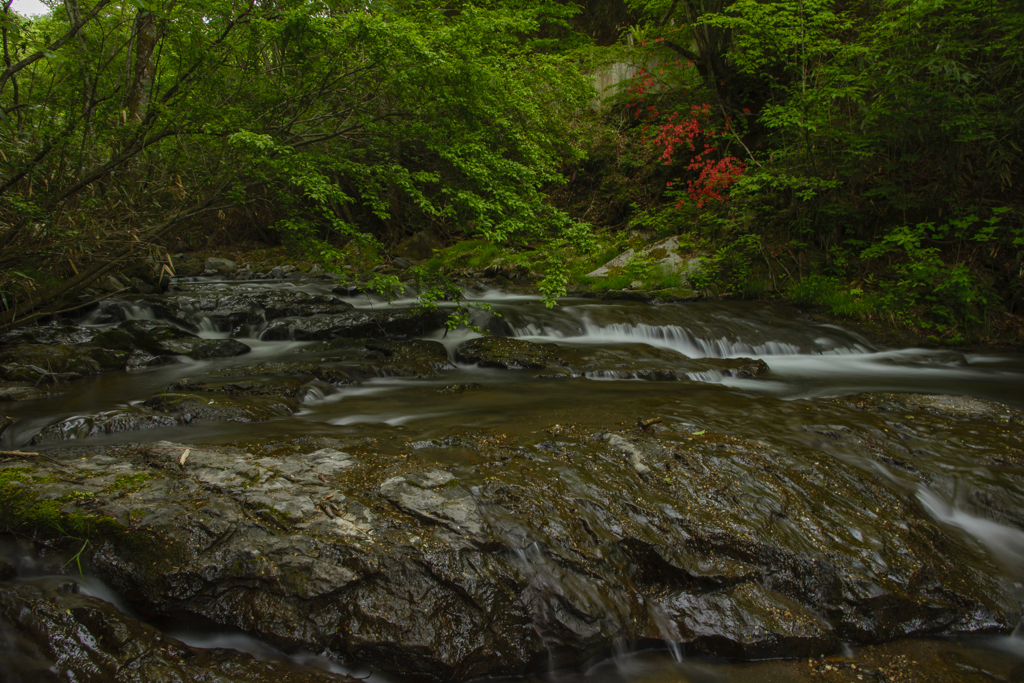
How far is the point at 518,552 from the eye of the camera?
A: 2.65m

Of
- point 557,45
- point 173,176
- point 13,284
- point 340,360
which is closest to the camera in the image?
point 173,176

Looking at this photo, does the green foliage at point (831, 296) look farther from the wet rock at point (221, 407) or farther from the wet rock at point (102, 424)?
the wet rock at point (102, 424)

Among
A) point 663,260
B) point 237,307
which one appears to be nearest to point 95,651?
point 237,307

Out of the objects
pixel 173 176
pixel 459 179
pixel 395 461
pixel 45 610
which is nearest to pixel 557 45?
pixel 459 179

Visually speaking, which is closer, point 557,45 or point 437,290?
point 437,290

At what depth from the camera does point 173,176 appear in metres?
6.64

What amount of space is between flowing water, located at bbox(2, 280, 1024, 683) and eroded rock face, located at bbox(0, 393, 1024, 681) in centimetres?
11

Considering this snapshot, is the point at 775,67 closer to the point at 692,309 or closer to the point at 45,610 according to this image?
the point at 692,309

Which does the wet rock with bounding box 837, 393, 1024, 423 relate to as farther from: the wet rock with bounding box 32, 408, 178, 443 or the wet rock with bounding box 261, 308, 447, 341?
the wet rock with bounding box 32, 408, 178, 443

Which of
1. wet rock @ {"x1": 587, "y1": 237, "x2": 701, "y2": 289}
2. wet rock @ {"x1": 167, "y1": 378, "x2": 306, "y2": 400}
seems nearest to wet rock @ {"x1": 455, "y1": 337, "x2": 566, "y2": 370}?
wet rock @ {"x1": 167, "y1": 378, "x2": 306, "y2": 400}

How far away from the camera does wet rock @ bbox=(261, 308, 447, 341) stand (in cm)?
918

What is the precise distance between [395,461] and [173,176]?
5.60 meters

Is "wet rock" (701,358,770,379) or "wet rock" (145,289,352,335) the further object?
"wet rock" (145,289,352,335)

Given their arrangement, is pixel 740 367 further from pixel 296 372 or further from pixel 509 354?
pixel 296 372
